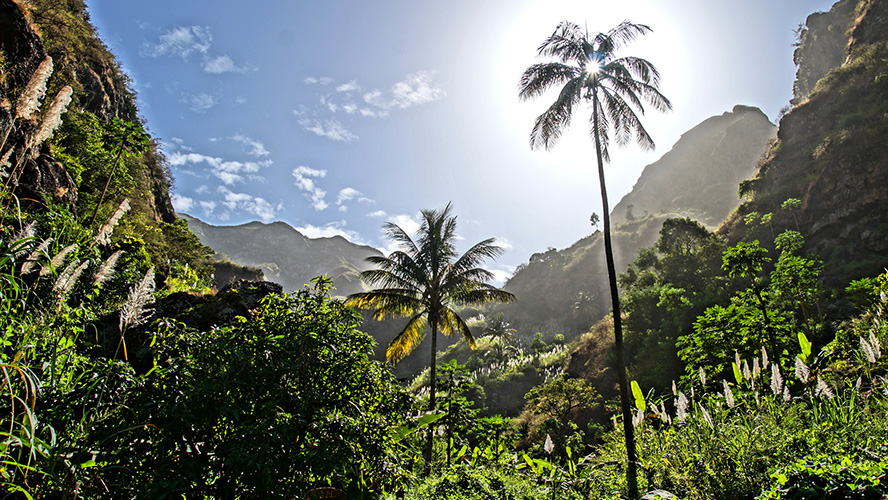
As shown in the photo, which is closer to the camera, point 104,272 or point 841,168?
point 104,272

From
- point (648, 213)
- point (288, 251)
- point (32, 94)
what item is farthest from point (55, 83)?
point (288, 251)

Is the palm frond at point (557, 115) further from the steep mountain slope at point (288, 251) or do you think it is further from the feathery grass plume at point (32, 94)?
the steep mountain slope at point (288, 251)

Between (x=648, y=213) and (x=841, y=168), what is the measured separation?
259 ft

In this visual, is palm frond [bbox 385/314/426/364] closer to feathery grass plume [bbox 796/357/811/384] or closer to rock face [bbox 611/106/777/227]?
feathery grass plume [bbox 796/357/811/384]

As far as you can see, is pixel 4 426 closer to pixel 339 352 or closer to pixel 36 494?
pixel 36 494

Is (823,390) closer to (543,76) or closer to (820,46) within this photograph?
(543,76)

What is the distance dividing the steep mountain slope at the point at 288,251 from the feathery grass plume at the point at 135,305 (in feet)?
488

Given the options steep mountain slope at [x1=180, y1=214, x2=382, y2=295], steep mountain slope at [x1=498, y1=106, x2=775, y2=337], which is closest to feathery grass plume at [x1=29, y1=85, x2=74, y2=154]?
steep mountain slope at [x1=498, y1=106, x2=775, y2=337]

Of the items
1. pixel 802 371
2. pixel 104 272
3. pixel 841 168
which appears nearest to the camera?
pixel 104 272

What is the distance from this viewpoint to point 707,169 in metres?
118

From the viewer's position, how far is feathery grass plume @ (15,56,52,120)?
11.6 ft

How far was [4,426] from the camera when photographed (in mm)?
2566

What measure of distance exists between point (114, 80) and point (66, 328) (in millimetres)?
25236

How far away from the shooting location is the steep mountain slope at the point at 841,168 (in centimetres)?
2078
